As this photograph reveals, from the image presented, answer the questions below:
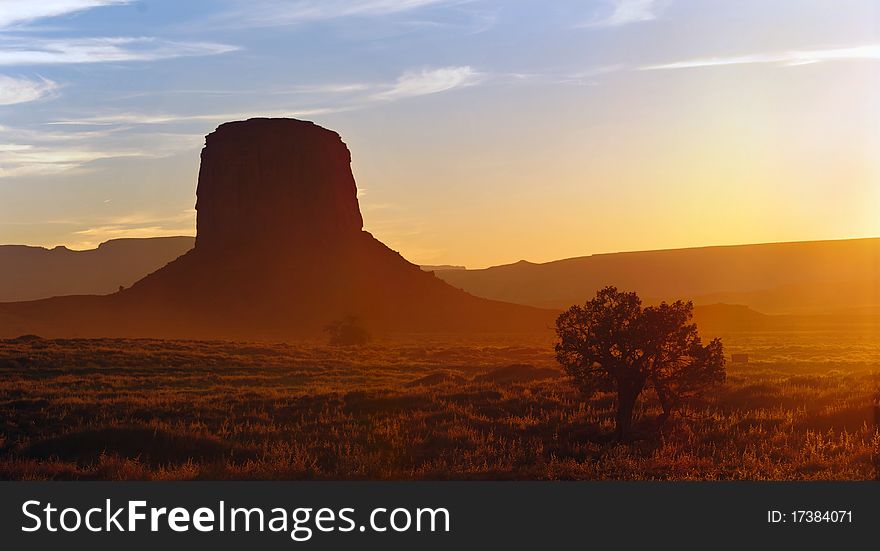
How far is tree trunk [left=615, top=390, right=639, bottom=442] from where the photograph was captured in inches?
704

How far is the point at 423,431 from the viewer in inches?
735

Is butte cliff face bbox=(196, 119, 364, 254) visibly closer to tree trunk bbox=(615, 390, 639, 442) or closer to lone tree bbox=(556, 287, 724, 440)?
lone tree bbox=(556, 287, 724, 440)

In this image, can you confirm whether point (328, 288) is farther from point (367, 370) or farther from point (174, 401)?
point (174, 401)

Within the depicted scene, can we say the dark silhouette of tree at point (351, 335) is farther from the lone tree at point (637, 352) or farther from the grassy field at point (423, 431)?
the lone tree at point (637, 352)

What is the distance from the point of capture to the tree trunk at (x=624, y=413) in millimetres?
17891

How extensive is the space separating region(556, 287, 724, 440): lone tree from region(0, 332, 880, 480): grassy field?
94 cm

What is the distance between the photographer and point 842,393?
23078 mm

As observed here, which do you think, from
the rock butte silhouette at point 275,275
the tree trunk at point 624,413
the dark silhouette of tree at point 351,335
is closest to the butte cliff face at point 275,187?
the rock butte silhouette at point 275,275

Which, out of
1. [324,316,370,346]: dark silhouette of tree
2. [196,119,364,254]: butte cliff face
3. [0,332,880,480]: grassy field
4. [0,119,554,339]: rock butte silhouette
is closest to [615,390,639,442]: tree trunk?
[0,332,880,480]: grassy field

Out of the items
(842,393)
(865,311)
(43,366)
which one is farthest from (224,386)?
(865,311)

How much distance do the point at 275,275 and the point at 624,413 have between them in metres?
95.6

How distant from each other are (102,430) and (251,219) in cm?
10795

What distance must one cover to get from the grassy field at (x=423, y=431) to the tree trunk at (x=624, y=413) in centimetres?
33

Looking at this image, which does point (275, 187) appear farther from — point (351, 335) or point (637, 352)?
point (637, 352)
